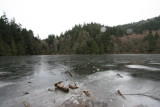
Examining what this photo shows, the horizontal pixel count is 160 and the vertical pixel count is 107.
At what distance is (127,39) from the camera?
143000mm

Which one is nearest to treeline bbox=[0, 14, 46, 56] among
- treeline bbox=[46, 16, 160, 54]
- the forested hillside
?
the forested hillside

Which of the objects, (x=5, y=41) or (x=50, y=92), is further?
(x=5, y=41)

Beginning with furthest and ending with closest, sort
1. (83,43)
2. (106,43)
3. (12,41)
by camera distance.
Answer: (106,43)
(83,43)
(12,41)

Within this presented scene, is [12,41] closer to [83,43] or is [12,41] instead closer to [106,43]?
[83,43]

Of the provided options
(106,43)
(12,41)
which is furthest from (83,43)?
(12,41)

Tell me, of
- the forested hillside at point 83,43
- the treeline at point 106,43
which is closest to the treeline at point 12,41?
the forested hillside at point 83,43

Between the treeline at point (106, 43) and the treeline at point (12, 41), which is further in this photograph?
the treeline at point (106, 43)

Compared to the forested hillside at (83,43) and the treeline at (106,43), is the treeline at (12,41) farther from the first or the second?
the treeline at (106,43)

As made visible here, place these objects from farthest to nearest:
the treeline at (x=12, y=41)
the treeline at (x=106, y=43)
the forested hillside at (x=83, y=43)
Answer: the treeline at (x=106, y=43) → the forested hillside at (x=83, y=43) → the treeline at (x=12, y=41)

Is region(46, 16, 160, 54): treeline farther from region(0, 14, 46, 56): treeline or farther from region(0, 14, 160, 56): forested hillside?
region(0, 14, 46, 56): treeline

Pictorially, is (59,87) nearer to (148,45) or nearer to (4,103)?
(4,103)

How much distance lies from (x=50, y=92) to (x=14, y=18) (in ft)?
359

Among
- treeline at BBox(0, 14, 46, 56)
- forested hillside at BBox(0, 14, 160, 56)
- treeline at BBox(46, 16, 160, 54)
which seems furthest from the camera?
treeline at BBox(46, 16, 160, 54)

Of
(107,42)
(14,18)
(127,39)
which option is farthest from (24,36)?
(127,39)
